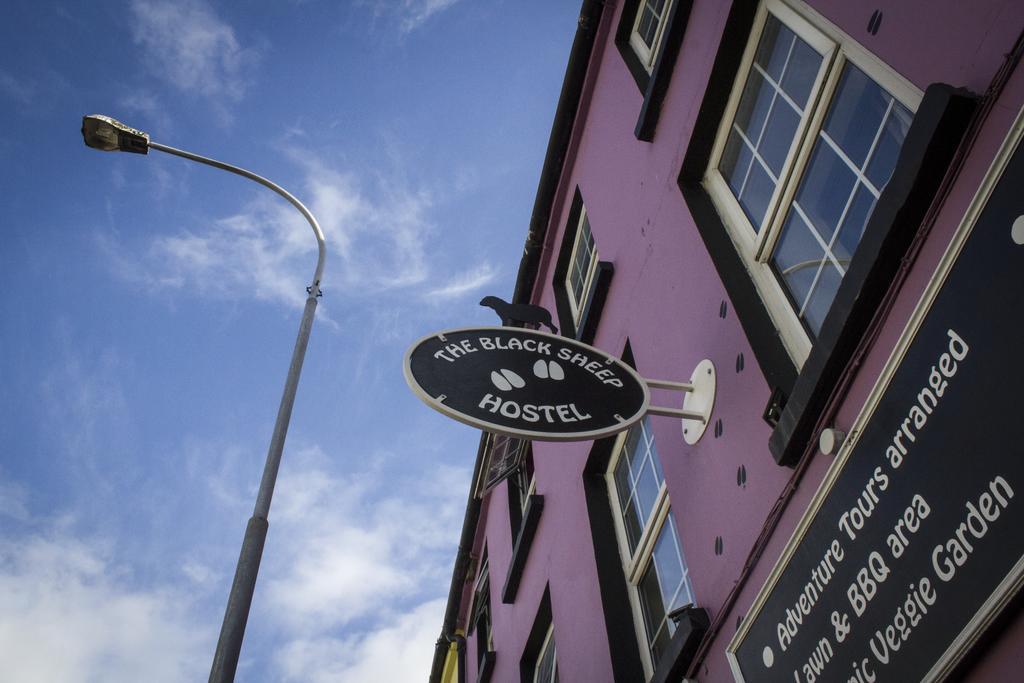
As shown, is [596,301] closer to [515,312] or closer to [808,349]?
[515,312]

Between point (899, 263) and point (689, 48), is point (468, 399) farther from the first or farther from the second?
point (689, 48)

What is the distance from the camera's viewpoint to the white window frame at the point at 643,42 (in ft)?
25.4

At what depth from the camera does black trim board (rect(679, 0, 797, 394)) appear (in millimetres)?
4285

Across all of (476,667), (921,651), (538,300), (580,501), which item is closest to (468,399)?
(921,651)

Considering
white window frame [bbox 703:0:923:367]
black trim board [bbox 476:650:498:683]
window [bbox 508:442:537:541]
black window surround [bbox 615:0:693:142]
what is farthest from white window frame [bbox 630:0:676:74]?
black trim board [bbox 476:650:498:683]

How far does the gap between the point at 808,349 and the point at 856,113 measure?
126 centimetres

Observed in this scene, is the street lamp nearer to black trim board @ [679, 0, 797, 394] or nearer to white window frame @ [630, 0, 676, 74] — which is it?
black trim board @ [679, 0, 797, 394]

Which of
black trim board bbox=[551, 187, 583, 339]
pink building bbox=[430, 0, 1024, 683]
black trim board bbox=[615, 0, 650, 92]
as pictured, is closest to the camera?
pink building bbox=[430, 0, 1024, 683]

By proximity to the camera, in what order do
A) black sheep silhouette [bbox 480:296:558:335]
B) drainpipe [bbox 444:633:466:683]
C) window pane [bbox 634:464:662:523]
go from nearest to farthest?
window pane [bbox 634:464:662:523], black sheep silhouette [bbox 480:296:558:335], drainpipe [bbox 444:633:466:683]

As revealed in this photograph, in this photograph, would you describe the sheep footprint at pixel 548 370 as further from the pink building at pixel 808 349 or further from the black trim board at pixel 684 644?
the black trim board at pixel 684 644

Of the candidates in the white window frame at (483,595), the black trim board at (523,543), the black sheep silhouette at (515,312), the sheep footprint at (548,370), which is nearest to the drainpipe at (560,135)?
the black sheep silhouette at (515,312)

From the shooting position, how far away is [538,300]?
11.0 metres

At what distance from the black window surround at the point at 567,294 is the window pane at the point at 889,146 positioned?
3486 millimetres

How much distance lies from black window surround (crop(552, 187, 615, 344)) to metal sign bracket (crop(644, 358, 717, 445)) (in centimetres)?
227
